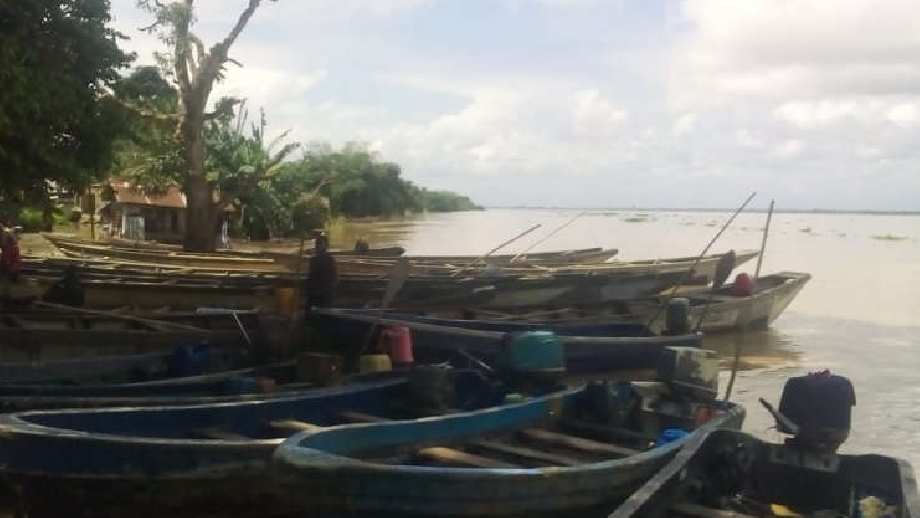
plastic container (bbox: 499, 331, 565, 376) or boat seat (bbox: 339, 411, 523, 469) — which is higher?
plastic container (bbox: 499, 331, 565, 376)

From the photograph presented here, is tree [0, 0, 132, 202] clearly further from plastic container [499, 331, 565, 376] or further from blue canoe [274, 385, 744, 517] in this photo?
blue canoe [274, 385, 744, 517]

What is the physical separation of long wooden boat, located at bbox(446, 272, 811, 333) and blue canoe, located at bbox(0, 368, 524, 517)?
6.30 metres

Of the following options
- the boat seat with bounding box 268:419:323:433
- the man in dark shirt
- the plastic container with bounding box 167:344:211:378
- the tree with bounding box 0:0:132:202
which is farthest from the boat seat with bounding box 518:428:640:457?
the tree with bounding box 0:0:132:202

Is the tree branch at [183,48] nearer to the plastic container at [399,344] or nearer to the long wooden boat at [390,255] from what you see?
the long wooden boat at [390,255]

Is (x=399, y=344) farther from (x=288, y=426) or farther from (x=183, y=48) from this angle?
(x=183, y=48)

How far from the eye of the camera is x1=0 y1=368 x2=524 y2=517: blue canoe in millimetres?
5332

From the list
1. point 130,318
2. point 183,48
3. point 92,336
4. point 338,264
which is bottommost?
point 92,336

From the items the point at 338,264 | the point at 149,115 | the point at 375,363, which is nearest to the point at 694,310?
the point at 338,264

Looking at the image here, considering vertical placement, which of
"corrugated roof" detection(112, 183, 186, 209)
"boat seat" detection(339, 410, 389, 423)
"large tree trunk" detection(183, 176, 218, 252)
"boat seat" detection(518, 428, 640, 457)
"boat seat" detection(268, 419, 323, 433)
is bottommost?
"boat seat" detection(518, 428, 640, 457)

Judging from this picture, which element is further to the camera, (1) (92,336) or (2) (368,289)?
(2) (368,289)

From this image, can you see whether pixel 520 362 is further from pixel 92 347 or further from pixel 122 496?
pixel 92 347

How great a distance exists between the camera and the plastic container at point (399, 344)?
29.8ft

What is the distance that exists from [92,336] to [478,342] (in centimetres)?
423

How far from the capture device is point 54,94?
33.1ft
